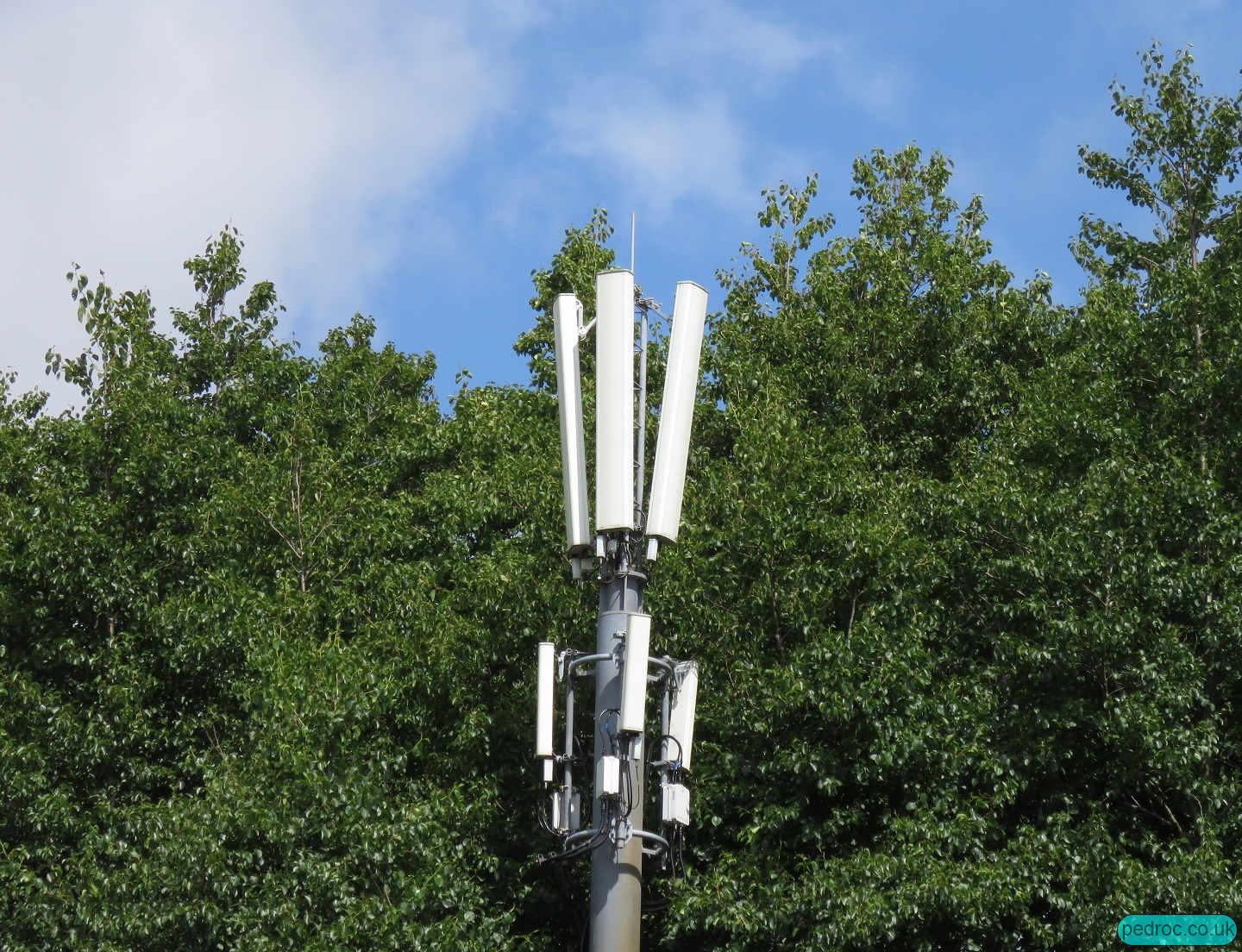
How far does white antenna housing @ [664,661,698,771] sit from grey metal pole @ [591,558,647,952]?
35 cm

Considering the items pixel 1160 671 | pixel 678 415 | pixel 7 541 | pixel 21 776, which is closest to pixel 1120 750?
pixel 1160 671

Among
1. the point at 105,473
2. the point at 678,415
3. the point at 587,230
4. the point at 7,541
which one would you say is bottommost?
the point at 678,415

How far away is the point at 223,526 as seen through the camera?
1933 cm

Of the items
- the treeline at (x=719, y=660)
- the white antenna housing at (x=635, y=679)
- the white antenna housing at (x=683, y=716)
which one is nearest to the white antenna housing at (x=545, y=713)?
the white antenna housing at (x=635, y=679)

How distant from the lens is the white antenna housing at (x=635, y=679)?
10984 mm

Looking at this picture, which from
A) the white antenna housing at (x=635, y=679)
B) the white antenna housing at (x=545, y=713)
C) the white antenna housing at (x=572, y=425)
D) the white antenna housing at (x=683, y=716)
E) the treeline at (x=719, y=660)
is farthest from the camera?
the treeline at (x=719, y=660)

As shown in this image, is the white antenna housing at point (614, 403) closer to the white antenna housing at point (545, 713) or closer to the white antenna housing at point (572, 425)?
the white antenna housing at point (572, 425)

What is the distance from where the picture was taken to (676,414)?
12.1 meters

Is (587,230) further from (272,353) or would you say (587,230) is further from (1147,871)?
(1147,871)

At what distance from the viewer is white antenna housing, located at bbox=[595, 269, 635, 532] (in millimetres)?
11633

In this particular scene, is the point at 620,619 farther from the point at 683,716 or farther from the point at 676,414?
the point at 676,414

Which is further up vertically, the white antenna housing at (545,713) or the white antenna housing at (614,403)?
the white antenna housing at (614,403)

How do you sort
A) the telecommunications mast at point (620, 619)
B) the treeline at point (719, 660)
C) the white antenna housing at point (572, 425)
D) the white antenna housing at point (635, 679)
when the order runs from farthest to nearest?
the treeline at point (719, 660) → the white antenna housing at point (572, 425) → the telecommunications mast at point (620, 619) → the white antenna housing at point (635, 679)

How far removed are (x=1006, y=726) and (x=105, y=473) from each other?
11.9 meters
